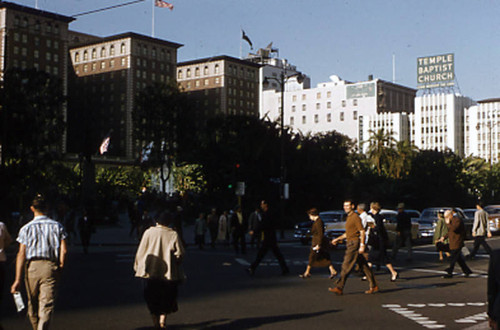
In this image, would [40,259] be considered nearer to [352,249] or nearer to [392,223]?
[352,249]

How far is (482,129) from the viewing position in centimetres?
16725

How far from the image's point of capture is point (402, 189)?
59.1 meters

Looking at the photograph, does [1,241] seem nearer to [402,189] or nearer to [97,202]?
[97,202]

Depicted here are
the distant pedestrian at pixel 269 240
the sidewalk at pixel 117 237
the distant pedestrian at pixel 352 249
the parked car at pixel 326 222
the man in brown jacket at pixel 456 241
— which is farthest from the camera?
the sidewalk at pixel 117 237

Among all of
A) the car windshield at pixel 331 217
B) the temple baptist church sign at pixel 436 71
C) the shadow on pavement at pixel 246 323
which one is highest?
the temple baptist church sign at pixel 436 71

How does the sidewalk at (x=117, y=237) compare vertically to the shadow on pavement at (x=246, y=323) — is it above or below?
below

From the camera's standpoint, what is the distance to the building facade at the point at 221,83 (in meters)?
174

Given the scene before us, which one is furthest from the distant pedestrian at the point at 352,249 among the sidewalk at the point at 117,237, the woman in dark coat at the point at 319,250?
the sidewalk at the point at 117,237

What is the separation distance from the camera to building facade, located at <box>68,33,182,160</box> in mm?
150875

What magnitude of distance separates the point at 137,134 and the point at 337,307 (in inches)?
2262

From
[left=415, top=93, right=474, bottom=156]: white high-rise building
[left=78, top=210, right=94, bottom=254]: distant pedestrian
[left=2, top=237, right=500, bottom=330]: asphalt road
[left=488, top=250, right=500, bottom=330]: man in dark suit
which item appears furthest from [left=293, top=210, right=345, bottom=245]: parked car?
[left=415, top=93, right=474, bottom=156]: white high-rise building

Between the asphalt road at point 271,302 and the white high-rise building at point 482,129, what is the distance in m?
156

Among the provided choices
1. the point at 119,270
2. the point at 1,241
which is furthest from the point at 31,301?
the point at 119,270

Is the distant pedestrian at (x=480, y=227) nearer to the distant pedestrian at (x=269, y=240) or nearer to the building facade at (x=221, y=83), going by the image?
the distant pedestrian at (x=269, y=240)
